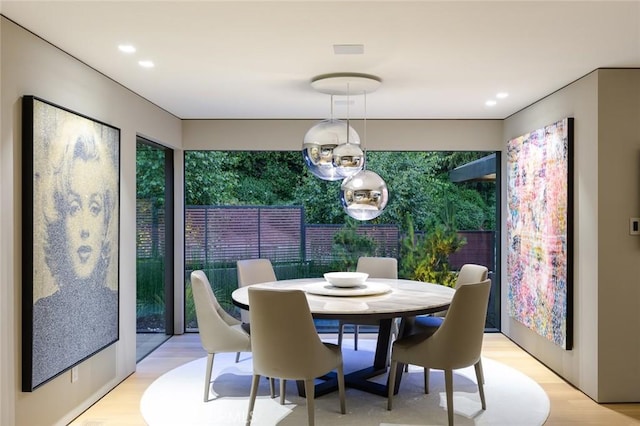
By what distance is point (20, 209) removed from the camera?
2994 millimetres

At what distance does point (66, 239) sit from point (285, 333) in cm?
151

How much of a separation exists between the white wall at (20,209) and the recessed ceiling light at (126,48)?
15.3 inches

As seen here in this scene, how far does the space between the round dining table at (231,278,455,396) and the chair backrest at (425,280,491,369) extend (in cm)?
23

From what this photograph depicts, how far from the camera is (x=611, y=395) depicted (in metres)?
3.92

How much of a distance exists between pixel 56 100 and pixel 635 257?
4069mm

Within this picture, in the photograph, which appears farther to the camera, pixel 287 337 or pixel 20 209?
pixel 287 337

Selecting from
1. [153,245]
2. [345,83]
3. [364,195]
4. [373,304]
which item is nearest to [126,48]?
[345,83]

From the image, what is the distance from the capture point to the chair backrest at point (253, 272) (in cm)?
513

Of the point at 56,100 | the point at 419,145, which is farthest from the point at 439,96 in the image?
the point at 56,100

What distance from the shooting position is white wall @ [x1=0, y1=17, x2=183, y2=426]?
286cm

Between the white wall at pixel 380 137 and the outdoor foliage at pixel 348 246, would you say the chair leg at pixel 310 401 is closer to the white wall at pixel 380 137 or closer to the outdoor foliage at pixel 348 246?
the outdoor foliage at pixel 348 246

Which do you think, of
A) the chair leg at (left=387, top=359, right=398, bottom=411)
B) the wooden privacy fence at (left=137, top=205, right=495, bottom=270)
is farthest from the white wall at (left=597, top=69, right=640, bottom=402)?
the wooden privacy fence at (left=137, top=205, right=495, bottom=270)

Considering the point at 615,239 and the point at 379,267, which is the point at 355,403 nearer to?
the point at 379,267

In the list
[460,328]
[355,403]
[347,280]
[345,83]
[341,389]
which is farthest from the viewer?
[347,280]
